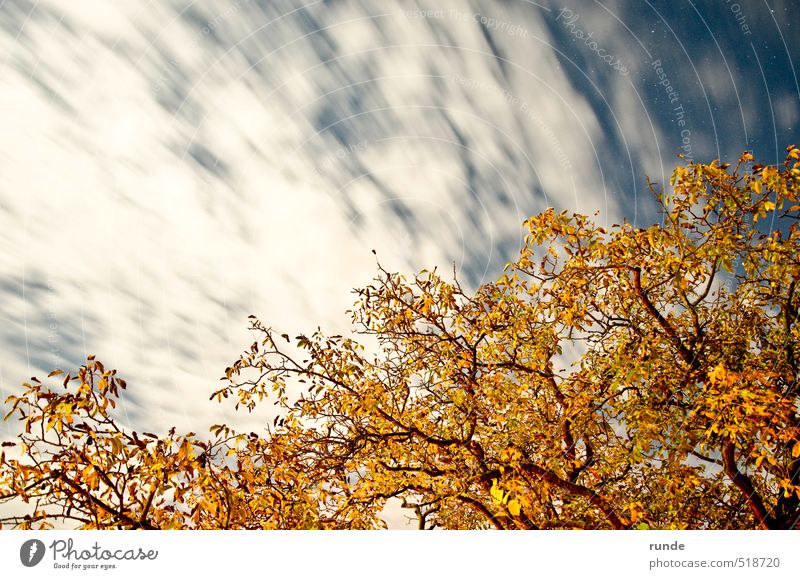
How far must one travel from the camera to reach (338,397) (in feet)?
31.5

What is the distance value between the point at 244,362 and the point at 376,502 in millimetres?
3492

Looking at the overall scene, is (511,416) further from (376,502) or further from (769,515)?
(769,515)

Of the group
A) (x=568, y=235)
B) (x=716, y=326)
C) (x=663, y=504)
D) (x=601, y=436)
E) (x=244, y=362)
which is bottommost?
(x=663, y=504)

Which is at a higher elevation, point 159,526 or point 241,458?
point 241,458

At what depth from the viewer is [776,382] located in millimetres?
8742

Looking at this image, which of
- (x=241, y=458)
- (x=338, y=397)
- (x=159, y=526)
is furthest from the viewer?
(x=338, y=397)

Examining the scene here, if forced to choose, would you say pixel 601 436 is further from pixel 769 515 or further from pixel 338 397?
pixel 338 397

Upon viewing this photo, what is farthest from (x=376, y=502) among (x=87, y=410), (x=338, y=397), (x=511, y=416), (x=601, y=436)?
(x=87, y=410)

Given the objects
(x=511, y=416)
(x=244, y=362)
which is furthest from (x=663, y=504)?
(x=244, y=362)
